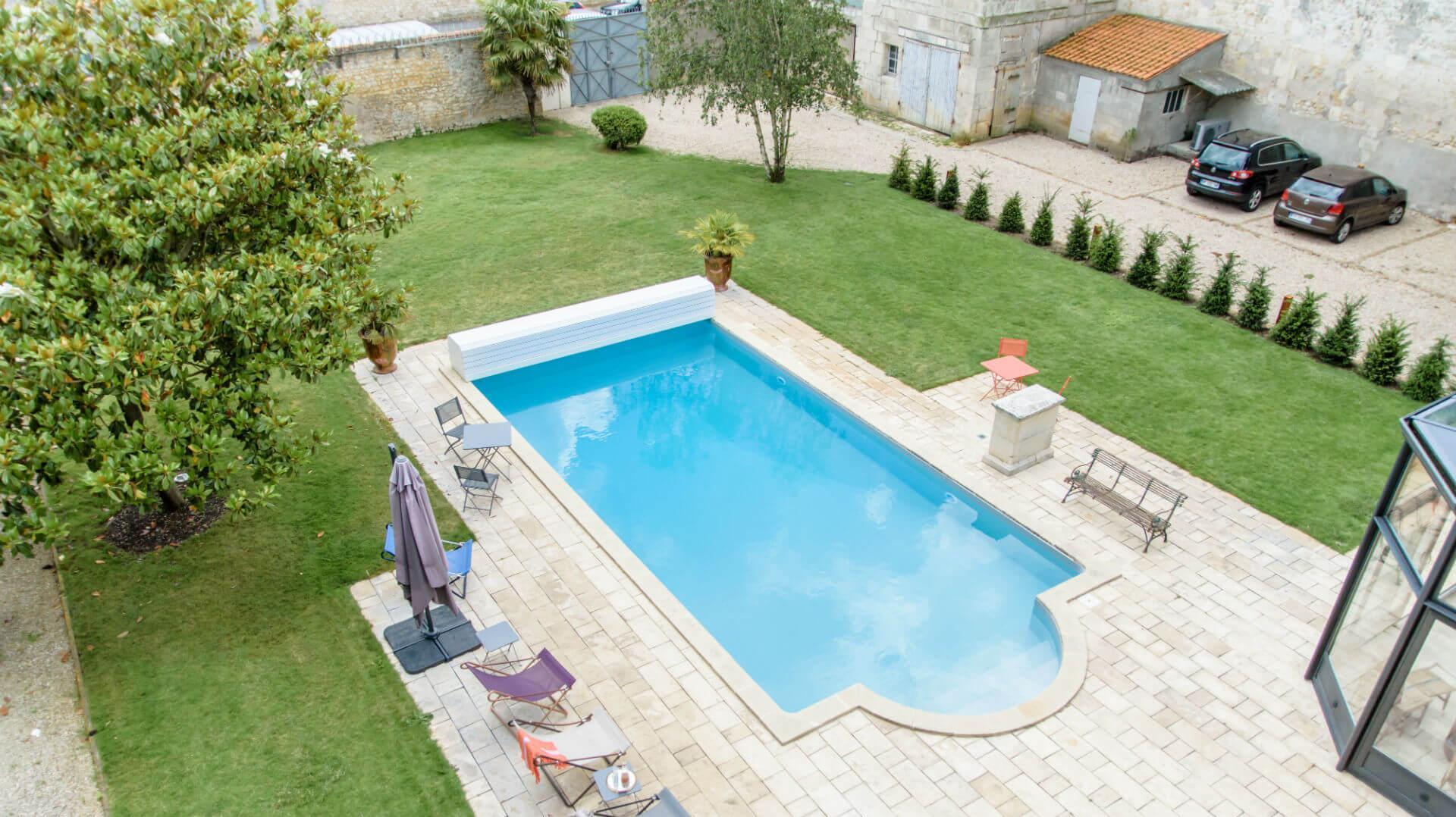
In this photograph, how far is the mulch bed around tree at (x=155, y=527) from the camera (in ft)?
A: 41.0

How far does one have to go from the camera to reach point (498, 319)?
18312 millimetres

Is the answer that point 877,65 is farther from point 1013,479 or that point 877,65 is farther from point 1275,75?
point 1013,479

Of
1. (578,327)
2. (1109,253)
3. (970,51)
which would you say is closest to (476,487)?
(578,327)

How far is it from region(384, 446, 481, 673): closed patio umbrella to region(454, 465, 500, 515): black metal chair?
2224mm

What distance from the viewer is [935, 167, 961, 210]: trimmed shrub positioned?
23.4 m

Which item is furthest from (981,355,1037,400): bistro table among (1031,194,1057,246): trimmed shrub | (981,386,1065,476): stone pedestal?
(1031,194,1057,246): trimmed shrub

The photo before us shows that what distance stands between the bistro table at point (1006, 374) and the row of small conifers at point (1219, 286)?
478 centimetres

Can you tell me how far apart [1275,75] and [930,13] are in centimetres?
903

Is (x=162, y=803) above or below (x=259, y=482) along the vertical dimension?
below

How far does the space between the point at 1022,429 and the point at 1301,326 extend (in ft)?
23.4

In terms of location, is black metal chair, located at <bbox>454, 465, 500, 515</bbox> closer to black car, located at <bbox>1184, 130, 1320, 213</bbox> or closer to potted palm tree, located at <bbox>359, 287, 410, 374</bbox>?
potted palm tree, located at <bbox>359, 287, 410, 374</bbox>

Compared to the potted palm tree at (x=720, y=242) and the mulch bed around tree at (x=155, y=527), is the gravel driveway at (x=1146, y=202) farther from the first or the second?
the mulch bed around tree at (x=155, y=527)

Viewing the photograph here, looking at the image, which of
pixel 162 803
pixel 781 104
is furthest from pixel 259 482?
pixel 781 104

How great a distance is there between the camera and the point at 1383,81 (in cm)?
2311
